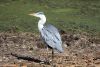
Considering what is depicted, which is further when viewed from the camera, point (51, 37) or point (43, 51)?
point (43, 51)

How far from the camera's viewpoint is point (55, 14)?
87.0 feet

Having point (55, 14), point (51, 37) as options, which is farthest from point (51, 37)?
point (55, 14)

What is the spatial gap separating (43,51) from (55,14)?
338 inches

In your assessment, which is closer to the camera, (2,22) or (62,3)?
(2,22)

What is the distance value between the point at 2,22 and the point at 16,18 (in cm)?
123

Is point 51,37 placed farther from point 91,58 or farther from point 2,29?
point 2,29

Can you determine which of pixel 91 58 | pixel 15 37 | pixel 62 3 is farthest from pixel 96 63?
pixel 62 3

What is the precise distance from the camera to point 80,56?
56.5 ft

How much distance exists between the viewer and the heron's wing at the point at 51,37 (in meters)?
16.0

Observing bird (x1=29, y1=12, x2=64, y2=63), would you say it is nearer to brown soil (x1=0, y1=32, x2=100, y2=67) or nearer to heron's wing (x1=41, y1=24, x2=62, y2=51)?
heron's wing (x1=41, y1=24, x2=62, y2=51)

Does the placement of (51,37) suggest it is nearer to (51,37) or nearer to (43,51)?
(51,37)

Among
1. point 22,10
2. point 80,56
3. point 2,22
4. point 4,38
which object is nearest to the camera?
point 80,56

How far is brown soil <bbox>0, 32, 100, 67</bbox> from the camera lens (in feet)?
52.1

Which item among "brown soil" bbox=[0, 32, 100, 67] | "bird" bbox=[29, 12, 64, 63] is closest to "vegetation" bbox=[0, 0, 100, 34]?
"brown soil" bbox=[0, 32, 100, 67]
